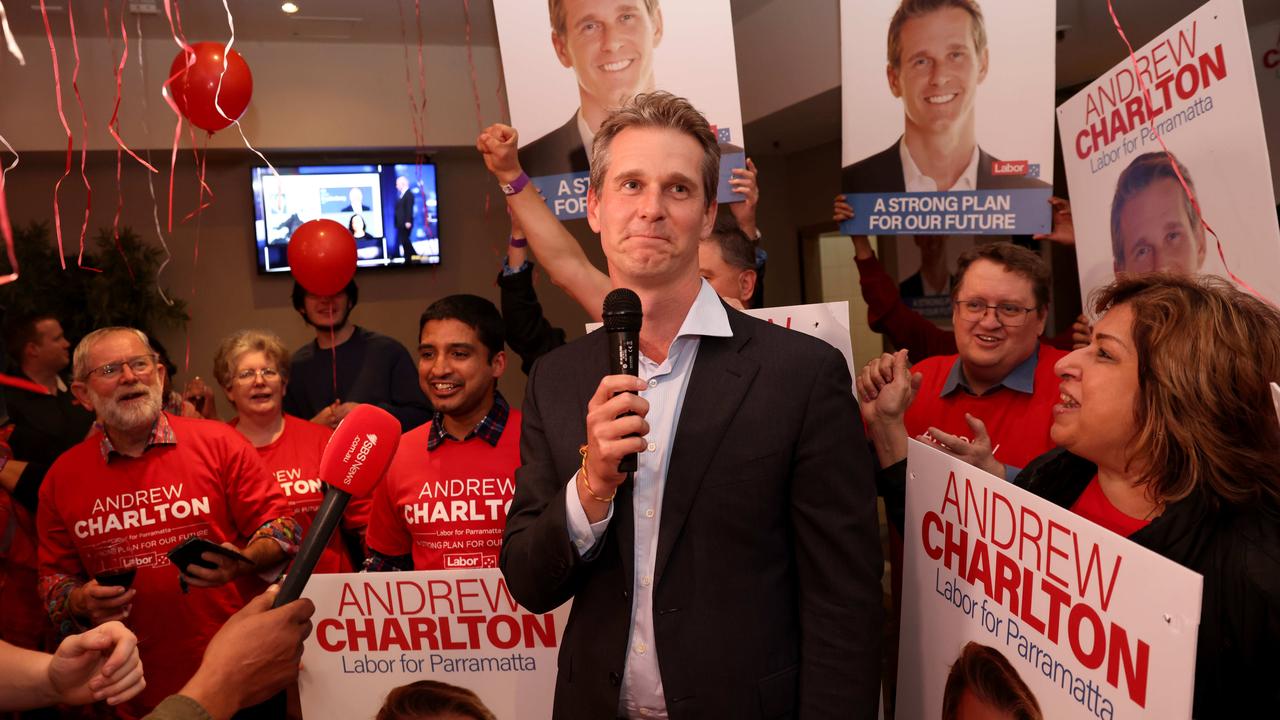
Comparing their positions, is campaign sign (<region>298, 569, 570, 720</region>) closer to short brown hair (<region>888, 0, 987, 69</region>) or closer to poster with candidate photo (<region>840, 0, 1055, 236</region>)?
poster with candidate photo (<region>840, 0, 1055, 236</region>)

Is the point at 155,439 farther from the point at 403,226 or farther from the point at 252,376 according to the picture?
the point at 403,226

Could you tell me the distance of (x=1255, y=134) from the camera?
2.03m

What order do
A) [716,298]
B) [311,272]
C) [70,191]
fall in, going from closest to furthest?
1. [716,298]
2. [311,272]
3. [70,191]

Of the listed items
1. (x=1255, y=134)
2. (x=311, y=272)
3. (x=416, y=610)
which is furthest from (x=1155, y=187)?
(x=311, y=272)

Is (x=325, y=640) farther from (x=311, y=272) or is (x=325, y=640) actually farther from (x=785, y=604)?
(x=311, y=272)

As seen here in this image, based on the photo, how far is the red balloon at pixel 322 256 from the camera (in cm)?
385

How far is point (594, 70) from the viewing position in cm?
298

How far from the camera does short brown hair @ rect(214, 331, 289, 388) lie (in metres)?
3.47

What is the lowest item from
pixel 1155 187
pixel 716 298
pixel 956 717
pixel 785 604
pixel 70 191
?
pixel 956 717

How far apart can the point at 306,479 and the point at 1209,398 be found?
2.81m


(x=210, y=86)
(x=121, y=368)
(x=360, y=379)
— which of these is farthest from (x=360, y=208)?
(x=121, y=368)

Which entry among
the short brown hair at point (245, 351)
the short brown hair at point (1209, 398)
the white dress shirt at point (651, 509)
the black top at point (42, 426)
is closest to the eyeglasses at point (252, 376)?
the short brown hair at point (245, 351)

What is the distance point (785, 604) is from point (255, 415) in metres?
2.53

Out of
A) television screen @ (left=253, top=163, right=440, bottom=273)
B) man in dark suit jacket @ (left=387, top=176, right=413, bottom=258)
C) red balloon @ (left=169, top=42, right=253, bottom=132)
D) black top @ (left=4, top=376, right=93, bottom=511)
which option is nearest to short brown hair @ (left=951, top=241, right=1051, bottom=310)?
red balloon @ (left=169, top=42, right=253, bottom=132)
